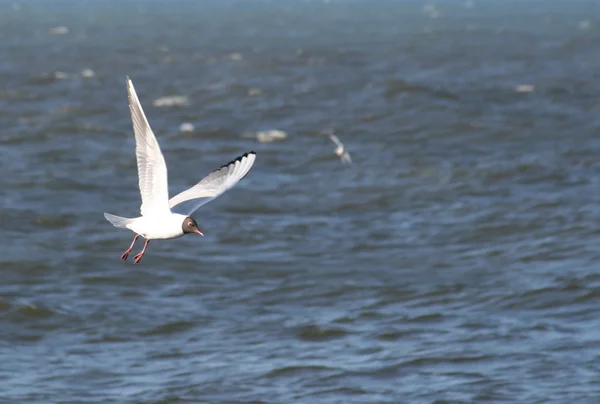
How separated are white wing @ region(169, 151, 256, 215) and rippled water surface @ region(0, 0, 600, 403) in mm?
3314

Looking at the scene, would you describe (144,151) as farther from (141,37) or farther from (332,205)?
(141,37)

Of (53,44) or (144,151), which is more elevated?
(53,44)

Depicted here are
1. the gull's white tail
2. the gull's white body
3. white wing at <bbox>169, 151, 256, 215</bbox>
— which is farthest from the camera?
white wing at <bbox>169, 151, 256, 215</bbox>

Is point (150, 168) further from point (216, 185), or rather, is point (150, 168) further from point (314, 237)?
point (314, 237)

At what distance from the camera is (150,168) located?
984 cm

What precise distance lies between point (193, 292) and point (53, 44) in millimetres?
30504

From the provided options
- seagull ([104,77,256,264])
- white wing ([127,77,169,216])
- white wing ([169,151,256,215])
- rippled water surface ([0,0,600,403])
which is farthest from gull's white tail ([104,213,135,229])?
rippled water surface ([0,0,600,403])

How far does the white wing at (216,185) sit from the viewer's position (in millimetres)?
10398

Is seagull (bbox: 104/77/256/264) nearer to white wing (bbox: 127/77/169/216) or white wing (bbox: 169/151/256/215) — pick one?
white wing (bbox: 127/77/169/216)

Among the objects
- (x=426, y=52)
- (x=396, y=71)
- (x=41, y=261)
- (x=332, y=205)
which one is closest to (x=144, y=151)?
(x=41, y=261)

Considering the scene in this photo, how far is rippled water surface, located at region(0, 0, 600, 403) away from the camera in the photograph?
45.2 ft

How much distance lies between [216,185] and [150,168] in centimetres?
105

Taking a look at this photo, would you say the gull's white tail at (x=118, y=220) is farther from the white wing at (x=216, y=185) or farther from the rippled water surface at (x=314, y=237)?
the rippled water surface at (x=314, y=237)

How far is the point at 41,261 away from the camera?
18.3m
